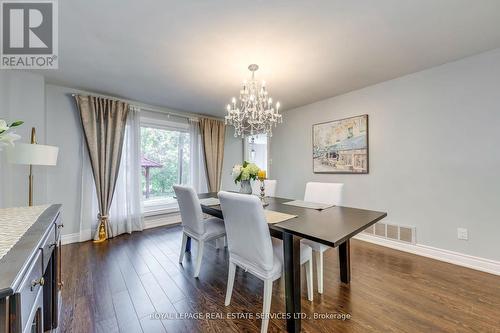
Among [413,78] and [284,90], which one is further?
[284,90]

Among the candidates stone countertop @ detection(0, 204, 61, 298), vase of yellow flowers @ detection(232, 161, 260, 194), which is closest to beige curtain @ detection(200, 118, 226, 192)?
vase of yellow flowers @ detection(232, 161, 260, 194)

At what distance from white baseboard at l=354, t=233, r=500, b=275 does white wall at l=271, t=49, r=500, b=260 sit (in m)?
0.06

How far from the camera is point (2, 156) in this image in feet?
7.82

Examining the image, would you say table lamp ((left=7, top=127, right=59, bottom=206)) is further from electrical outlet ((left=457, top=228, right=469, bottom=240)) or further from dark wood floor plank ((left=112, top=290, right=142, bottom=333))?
electrical outlet ((left=457, top=228, right=469, bottom=240))

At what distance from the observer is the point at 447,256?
2.41m

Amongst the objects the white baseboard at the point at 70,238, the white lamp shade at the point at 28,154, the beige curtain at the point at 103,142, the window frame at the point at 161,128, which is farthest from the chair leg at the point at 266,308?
the white baseboard at the point at 70,238

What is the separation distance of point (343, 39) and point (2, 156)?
3957 mm

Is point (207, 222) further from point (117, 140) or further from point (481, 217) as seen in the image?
point (481, 217)

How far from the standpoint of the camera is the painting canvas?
313 cm

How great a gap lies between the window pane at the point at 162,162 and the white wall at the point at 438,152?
10.2 ft

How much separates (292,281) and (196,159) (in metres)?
3.45

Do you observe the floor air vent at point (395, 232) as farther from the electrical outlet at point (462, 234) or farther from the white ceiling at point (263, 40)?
the white ceiling at point (263, 40)

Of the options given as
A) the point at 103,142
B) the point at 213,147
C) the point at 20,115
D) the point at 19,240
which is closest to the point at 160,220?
the point at 103,142

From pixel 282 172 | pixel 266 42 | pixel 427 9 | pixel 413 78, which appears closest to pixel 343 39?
pixel 427 9
